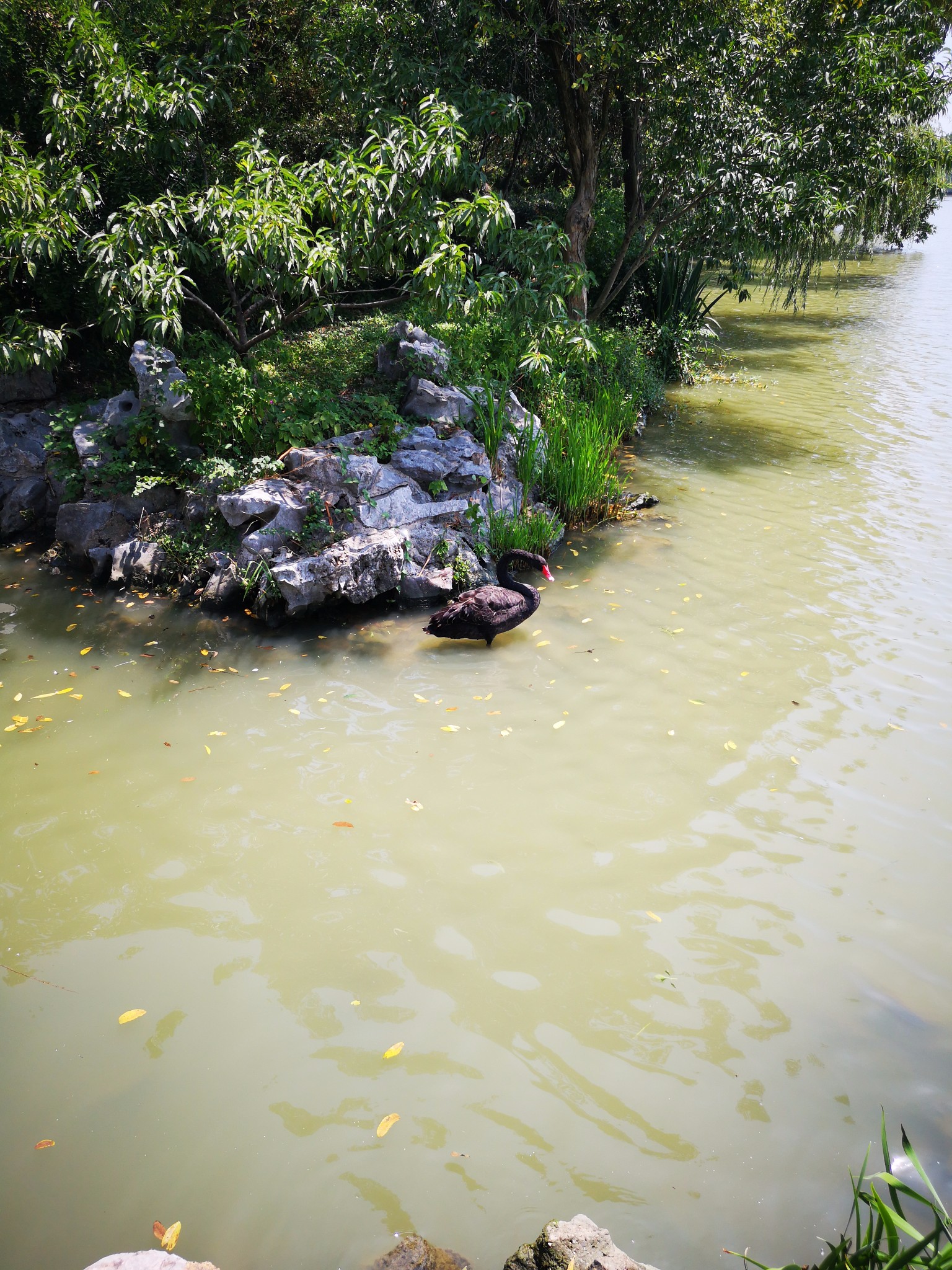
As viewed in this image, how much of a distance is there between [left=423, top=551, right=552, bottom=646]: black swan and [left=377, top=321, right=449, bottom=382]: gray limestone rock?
245 cm

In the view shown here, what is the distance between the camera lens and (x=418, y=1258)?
1979 mm

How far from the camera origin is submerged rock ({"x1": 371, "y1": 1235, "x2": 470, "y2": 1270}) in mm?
1966

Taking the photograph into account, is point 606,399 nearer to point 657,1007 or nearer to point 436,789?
point 436,789

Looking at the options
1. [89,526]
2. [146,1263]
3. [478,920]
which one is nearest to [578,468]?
[89,526]

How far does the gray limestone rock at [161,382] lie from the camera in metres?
5.81

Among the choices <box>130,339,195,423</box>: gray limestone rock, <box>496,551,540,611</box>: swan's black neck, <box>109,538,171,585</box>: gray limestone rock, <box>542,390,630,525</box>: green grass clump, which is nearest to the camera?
<box>496,551,540,611</box>: swan's black neck

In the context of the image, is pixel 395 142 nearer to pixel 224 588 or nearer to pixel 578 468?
pixel 578 468

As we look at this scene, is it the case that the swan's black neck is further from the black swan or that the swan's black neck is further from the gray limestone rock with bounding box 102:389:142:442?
the gray limestone rock with bounding box 102:389:142:442

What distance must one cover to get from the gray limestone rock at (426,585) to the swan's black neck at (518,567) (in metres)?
0.39

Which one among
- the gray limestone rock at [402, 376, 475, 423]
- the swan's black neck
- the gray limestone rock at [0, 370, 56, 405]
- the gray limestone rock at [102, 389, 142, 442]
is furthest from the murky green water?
the gray limestone rock at [0, 370, 56, 405]

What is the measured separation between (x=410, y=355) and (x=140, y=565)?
2844 mm

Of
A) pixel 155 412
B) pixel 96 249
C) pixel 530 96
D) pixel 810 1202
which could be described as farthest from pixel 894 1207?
pixel 530 96

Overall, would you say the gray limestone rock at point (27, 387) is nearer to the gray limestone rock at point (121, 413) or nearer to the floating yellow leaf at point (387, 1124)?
the gray limestone rock at point (121, 413)

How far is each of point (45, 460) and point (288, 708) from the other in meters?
4.00
